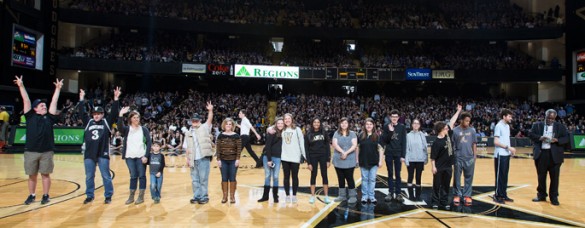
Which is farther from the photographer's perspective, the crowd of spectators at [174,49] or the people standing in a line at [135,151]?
the crowd of spectators at [174,49]

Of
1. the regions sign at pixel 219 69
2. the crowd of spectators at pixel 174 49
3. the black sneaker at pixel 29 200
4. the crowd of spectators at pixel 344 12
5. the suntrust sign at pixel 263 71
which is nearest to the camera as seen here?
the black sneaker at pixel 29 200

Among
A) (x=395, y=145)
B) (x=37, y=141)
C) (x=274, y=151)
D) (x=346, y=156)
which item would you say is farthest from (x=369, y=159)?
(x=37, y=141)

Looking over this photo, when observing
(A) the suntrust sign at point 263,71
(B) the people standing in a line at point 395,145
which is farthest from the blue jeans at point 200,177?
(A) the suntrust sign at point 263,71

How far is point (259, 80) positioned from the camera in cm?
3378

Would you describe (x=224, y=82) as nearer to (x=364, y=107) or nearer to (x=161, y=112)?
(x=161, y=112)

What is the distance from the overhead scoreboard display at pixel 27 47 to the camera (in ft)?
76.3

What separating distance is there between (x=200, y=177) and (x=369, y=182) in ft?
10.9

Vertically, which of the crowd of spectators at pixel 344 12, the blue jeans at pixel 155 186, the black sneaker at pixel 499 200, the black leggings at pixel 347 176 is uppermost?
the crowd of spectators at pixel 344 12

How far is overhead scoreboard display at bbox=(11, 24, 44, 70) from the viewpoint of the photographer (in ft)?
76.3

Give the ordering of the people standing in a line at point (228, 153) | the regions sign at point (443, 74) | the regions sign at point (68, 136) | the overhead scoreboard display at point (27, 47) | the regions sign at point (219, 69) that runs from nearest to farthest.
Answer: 1. the people standing in a line at point (228, 153)
2. the regions sign at point (68, 136)
3. the overhead scoreboard display at point (27, 47)
4. the regions sign at point (219, 69)
5. the regions sign at point (443, 74)

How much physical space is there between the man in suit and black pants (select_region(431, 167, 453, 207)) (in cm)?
216

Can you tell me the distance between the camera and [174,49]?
32.8 m

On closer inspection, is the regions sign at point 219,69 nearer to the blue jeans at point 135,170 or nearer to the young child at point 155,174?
the young child at point 155,174

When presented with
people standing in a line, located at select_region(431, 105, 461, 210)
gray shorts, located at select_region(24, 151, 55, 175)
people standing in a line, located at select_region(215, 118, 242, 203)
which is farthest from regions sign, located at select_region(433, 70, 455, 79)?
gray shorts, located at select_region(24, 151, 55, 175)
